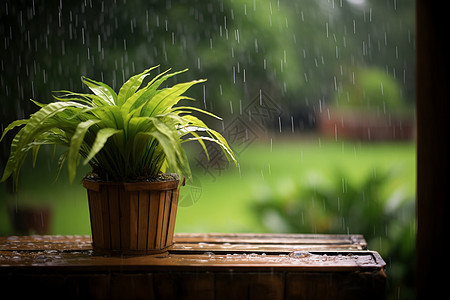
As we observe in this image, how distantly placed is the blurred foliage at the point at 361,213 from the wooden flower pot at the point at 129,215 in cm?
173

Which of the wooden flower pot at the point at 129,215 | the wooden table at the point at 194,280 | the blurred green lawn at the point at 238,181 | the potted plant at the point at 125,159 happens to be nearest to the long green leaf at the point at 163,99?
the potted plant at the point at 125,159

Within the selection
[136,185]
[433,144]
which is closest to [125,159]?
[136,185]

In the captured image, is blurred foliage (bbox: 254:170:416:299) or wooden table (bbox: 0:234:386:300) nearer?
wooden table (bbox: 0:234:386:300)

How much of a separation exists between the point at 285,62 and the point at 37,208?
2.16 m

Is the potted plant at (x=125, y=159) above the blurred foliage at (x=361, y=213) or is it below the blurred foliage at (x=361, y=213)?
above

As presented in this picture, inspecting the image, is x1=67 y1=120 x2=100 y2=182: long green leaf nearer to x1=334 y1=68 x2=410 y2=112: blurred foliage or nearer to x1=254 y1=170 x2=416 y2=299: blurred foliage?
x1=254 y1=170 x2=416 y2=299: blurred foliage

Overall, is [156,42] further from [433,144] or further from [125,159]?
[433,144]

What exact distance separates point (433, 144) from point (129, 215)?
84 cm

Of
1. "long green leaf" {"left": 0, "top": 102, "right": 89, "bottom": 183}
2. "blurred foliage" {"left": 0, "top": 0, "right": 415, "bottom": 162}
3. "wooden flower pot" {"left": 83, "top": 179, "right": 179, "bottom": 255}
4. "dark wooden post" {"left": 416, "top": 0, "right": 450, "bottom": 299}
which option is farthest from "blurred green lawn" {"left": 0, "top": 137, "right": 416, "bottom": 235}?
"dark wooden post" {"left": 416, "top": 0, "right": 450, "bottom": 299}

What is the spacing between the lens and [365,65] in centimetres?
673

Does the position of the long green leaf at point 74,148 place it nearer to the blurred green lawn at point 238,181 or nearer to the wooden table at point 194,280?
the wooden table at point 194,280

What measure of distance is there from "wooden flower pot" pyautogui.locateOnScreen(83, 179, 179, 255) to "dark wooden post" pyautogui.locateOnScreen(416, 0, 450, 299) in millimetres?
704

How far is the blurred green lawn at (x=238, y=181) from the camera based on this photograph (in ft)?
11.1

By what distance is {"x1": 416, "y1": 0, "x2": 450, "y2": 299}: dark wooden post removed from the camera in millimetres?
1109
